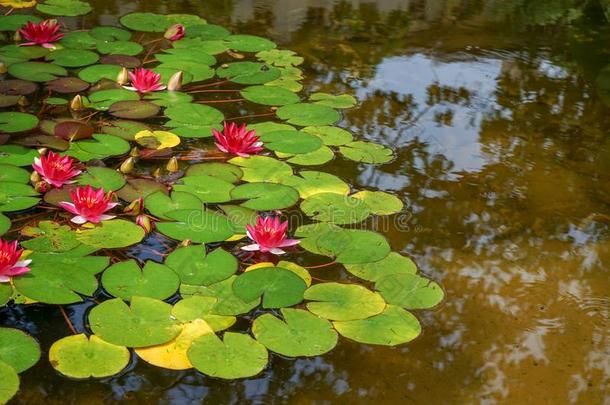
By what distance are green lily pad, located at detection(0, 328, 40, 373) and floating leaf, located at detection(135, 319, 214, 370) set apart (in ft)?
0.85

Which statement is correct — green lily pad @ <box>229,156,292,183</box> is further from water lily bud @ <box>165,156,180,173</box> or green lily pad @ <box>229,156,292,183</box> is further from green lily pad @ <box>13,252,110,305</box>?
green lily pad @ <box>13,252,110,305</box>

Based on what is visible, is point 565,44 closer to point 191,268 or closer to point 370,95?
point 370,95

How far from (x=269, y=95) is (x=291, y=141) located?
437mm

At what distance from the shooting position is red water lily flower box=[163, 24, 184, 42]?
12.7ft

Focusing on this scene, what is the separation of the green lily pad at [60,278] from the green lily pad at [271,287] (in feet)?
1.37

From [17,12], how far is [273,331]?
287 cm

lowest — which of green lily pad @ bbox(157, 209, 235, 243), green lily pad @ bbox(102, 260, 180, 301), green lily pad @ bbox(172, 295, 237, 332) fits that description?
green lily pad @ bbox(172, 295, 237, 332)

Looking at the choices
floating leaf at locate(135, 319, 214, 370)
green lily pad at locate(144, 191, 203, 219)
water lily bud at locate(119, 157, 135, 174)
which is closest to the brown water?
floating leaf at locate(135, 319, 214, 370)

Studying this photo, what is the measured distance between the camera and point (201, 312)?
2.08m

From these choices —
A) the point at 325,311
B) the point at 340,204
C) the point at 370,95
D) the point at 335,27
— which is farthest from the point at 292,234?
the point at 335,27

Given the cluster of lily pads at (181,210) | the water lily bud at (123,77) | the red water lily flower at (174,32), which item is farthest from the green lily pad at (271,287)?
the red water lily flower at (174,32)

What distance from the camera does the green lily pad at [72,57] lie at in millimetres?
3488

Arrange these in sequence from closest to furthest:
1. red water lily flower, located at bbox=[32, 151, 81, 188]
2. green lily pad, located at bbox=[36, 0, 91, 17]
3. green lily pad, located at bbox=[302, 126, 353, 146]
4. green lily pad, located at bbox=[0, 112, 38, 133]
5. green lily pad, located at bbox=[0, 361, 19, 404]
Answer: green lily pad, located at bbox=[0, 361, 19, 404]
red water lily flower, located at bbox=[32, 151, 81, 188]
green lily pad, located at bbox=[0, 112, 38, 133]
green lily pad, located at bbox=[302, 126, 353, 146]
green lily pad, located at bbox=[36, 0, 91, 17]

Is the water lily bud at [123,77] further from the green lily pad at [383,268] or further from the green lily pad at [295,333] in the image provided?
the green lily pad at [295,333]
